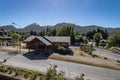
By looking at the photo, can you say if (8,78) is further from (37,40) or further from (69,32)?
(69,32)

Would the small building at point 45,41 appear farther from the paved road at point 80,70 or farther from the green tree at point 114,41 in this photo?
the green tree at point 114,41

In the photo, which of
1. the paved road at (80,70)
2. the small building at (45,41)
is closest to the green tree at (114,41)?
the small building at (45,41)

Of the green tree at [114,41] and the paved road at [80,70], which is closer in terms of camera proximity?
the paved road at [80,70]

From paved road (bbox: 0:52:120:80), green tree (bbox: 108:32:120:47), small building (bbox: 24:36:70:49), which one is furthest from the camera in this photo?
green tree (bbox: 108:32:120:47)

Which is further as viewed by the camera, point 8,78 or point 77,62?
point 77,62

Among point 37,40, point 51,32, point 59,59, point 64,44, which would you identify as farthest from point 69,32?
point 59,59

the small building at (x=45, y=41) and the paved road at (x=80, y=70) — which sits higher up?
the small building at (x=45, y=41)

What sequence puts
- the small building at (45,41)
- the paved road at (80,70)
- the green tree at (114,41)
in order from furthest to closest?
1. the green tree at (114,41)
2. the small building at (45,41)
3. the paved road at (80,70)

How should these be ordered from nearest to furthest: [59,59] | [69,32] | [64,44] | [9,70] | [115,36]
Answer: [9,70], [59,59], [64,44], [115,36], [69,32]

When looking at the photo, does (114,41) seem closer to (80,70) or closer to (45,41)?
(45,41)

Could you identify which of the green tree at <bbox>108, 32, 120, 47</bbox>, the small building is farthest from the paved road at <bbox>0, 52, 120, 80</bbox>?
the green tree at <bbox>108, 32, 120, 47</bbox>

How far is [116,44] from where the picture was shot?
258 ft

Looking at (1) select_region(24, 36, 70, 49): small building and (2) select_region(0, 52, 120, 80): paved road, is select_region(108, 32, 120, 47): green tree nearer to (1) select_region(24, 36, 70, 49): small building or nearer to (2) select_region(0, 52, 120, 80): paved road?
(1) select_region(24, 36, 70, 49): small building

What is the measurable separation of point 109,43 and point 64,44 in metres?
37.0
